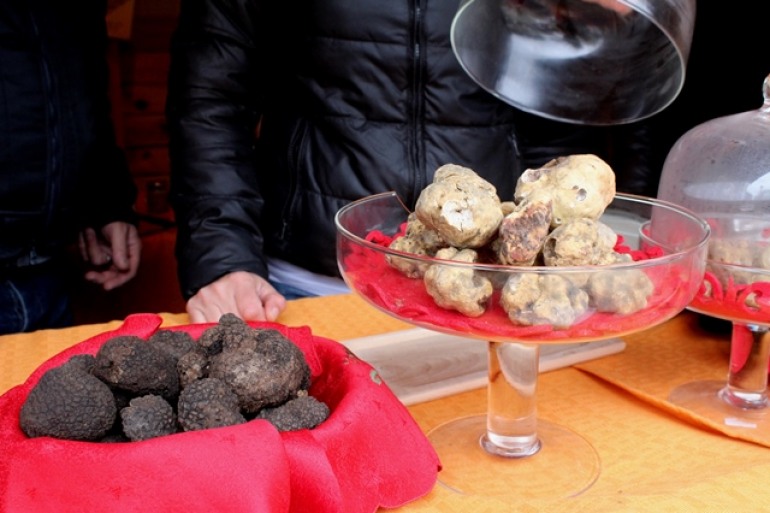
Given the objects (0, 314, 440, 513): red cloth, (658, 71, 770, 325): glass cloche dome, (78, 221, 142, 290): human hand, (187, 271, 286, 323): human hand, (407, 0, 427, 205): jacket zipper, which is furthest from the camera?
(78, 221, 142, 290): human hand

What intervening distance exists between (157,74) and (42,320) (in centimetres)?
126

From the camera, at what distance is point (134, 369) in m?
0.60

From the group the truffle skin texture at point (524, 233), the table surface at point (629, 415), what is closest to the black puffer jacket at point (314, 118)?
the table surface at point (629, 415)

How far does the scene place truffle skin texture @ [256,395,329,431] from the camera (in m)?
0.61

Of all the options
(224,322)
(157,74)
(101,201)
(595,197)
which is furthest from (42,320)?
(157,74)

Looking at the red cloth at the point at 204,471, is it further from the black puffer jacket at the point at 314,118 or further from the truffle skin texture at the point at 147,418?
the black puffer jacket at the point at 314,118

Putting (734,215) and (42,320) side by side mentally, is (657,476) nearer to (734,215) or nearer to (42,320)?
(734,215)

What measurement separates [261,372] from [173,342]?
4.6 inches

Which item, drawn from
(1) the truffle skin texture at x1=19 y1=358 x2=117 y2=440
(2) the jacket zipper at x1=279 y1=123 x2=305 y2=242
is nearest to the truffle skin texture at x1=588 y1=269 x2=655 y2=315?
(1) the truffle skin texture at x1=19 y1=358 x2=117 y2=440

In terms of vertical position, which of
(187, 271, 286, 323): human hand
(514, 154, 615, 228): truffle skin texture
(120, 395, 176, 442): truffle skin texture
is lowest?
(187, 271, 286, 323): human hand

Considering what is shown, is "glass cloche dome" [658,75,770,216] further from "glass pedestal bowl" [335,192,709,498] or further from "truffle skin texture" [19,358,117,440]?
"truffle skin texture" [19,358,117,440]

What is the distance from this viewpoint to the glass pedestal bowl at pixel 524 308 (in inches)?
23.7

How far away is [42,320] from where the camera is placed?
1.40 metres

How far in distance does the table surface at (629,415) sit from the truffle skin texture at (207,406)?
0.17 m
